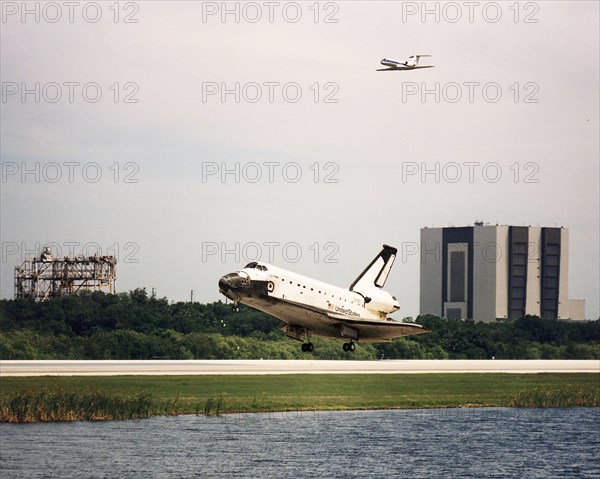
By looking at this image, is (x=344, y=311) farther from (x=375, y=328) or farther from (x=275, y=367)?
(x=275, y=367)

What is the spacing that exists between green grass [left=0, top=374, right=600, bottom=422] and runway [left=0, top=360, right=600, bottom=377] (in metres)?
4.80

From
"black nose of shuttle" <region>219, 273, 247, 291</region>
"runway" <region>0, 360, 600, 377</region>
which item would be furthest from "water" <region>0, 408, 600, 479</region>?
"black nose of shuttle" <region>219, 273, 247, 291</region>

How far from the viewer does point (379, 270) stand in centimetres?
6156

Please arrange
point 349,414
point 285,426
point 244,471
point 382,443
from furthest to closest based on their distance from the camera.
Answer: point 349,414 → point 285,426 → point 382,443 → point 244,471

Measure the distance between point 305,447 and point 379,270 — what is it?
29029mm

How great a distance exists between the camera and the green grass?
93438 mm

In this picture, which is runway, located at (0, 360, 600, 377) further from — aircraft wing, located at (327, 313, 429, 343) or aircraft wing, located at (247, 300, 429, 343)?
aircraft wing, located at (327, 313, 429, 343)

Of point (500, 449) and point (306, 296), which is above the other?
point (306, 296)

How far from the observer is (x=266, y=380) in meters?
111

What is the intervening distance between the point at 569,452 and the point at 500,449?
5590 mm

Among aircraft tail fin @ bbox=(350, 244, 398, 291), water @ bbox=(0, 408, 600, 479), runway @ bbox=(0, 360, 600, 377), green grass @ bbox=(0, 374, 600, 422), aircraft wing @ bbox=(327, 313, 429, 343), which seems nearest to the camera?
aircraft wing @ bbox=(327, 313, 429, 343)

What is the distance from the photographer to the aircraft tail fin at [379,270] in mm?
59156

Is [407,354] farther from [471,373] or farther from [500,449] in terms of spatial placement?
[500,449]

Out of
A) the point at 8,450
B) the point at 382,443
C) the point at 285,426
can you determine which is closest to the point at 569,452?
the point at 382,443
